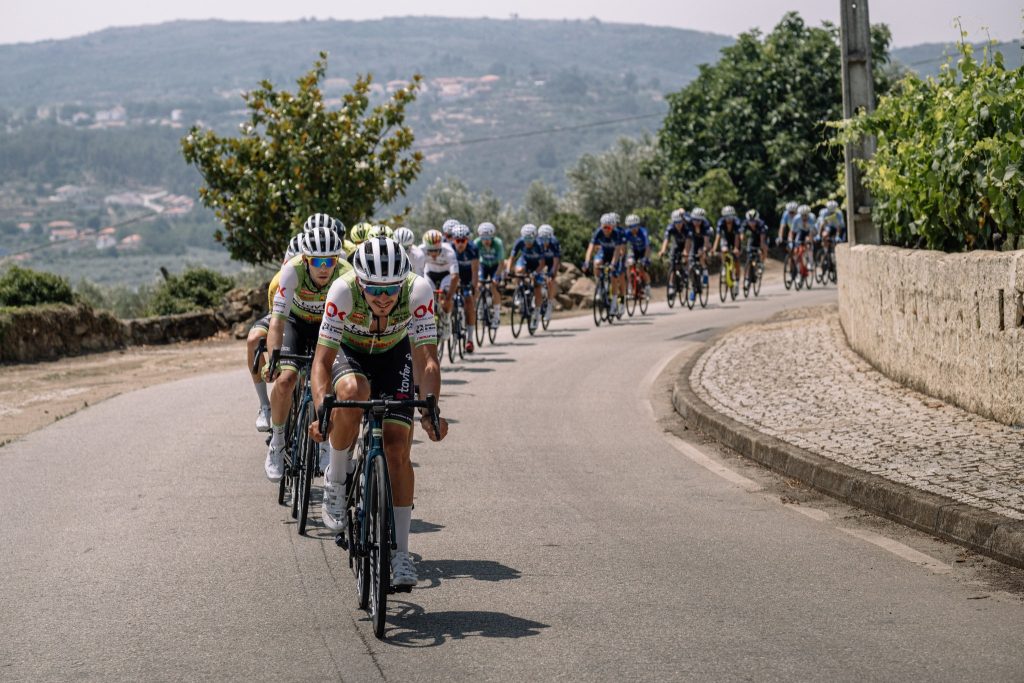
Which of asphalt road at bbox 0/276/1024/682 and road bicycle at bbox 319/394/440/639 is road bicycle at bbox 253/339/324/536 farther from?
road bicycle at bbox 319/394/440/639

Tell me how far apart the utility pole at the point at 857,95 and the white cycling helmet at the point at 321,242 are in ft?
33.0

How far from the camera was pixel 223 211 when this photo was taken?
29594mm

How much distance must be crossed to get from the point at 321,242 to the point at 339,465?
7.05 feet

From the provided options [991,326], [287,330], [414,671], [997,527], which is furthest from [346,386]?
[991,326]

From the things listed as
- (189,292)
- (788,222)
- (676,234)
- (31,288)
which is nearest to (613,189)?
(788,222)

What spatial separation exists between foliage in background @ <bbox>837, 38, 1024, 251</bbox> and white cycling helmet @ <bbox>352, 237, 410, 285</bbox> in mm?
6681

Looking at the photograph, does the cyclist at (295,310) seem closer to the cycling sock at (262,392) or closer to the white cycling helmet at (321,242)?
the white cycling helmet at (321,242)

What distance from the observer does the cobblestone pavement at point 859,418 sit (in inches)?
368

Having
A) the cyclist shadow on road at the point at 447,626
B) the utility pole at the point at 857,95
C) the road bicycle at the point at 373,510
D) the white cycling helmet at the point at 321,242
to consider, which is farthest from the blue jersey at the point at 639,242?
the cyclist shadow on road at the point at 447,626

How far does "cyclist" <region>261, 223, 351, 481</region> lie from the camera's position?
31.0ft

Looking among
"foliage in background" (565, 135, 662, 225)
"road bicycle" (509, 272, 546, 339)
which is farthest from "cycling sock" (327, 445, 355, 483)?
"foliage in background" (565, 135, 662, 225)

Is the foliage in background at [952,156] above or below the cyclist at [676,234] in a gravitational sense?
above

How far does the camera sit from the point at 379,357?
7.62 m

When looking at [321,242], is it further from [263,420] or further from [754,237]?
[754,237]
